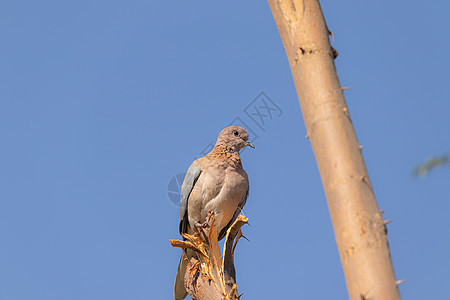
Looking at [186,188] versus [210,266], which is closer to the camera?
[210,266]

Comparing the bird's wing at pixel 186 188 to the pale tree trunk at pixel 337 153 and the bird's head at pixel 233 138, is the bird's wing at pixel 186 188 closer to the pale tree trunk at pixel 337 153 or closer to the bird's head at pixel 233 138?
the bird's head at pixel 233 138

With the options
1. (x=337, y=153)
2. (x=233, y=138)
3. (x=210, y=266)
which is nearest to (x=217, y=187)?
(x=233, y=138)


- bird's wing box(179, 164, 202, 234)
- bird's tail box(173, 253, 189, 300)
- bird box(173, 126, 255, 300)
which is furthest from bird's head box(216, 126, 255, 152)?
bird's tail box(173, 253, 189, 300)

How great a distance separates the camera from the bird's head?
724cm

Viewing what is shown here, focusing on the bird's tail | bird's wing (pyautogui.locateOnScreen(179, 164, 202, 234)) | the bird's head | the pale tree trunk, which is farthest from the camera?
the bird's head

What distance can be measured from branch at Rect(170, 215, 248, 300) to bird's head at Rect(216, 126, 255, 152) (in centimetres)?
130

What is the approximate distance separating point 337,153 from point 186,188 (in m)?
4.02

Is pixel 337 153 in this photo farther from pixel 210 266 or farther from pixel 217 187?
pixel 217 187

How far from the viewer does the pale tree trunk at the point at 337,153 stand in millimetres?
2939

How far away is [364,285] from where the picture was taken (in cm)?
291

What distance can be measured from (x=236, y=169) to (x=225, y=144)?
404mm

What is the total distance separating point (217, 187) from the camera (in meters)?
6.81

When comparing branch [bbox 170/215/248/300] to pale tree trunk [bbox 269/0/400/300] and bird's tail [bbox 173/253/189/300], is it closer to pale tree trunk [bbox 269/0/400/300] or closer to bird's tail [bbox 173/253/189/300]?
bird's tail [bbox 173/253/189/300]

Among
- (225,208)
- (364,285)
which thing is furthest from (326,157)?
(225,208)
